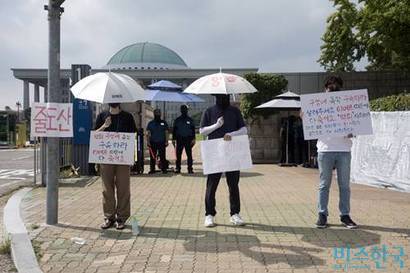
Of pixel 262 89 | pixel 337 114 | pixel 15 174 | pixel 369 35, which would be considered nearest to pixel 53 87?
pixel 337 114

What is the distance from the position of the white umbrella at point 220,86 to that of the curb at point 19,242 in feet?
9.41

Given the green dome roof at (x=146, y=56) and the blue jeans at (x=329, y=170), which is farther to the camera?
the green dome roof at (x=146, y=56)

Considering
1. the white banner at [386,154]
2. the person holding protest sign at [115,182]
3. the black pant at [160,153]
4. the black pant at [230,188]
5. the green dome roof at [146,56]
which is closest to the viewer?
the person holding protest sign at [115,182]

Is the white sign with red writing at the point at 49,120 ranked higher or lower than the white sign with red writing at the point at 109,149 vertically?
higher

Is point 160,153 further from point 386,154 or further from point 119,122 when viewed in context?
point 119,122

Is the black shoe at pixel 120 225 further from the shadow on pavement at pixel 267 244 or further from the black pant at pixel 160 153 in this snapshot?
the black pant at pixel 160 153

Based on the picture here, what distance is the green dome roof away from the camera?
10831cm

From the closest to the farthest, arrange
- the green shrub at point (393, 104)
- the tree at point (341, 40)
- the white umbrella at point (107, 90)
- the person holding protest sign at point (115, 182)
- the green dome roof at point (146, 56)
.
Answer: the white umbrella at point (107, 90)
the person holding protest sign at point (115, 182)
the green shrub at point (393, 104)
the tree at point (341, 40)
the green dome roof at point (146, 56)

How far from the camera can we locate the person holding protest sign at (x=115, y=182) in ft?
26.0

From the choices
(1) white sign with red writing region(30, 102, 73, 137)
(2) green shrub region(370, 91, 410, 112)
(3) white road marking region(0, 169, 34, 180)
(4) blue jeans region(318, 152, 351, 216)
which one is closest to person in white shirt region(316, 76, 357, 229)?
(4) blue jeans region(318, 152, 351, 216)

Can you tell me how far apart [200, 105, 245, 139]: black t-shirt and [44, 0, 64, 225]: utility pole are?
2.08m

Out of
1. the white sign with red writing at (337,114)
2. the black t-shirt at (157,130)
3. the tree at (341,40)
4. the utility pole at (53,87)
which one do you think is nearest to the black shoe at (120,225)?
the utility pole at (53,87)

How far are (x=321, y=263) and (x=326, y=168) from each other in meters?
1.91

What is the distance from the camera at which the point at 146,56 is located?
358ft
